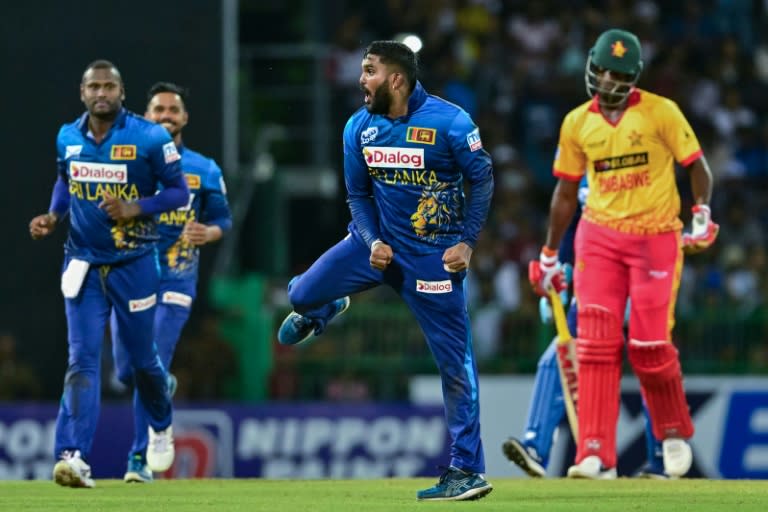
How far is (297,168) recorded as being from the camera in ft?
76.3

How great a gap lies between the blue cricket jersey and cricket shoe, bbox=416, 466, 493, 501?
1.25 m

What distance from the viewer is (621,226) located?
1123cm

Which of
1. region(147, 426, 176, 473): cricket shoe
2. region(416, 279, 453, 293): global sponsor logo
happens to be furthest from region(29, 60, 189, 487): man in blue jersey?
region(416, 279, 453, 293): global sponsor logo

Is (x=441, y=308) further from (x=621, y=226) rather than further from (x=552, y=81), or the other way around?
(x=552, y=81)

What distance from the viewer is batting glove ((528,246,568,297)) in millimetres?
11688

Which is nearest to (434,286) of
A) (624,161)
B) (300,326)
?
(300,326)

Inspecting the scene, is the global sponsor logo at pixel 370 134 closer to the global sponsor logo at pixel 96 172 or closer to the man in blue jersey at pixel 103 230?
the man in blue jersey at pixel 103 230

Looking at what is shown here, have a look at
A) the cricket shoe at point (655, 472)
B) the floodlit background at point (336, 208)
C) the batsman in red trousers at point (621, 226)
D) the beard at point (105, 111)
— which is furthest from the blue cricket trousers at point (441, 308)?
the floodlit background at point (336, 208)

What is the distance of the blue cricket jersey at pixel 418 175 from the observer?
375 inches

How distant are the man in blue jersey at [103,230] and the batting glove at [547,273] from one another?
243cm

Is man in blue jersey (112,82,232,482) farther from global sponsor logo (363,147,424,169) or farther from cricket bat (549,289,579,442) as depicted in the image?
global sponsor logo (363,147,424,169)

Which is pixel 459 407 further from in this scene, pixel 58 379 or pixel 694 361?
pixel 58 379

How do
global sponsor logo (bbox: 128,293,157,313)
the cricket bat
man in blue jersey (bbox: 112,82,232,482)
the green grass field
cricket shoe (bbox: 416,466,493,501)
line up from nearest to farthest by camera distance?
the green grass field, cricket shoe (bbox: 416,466,493,501), global sponsor logo (bbox: 128,293,157,313), the cricket bat, man in blue jersey (bbox: 112,82,232,482)

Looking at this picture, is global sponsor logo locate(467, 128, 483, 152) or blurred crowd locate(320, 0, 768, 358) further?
blurred crowd locate(320, 0, 768, 358)
